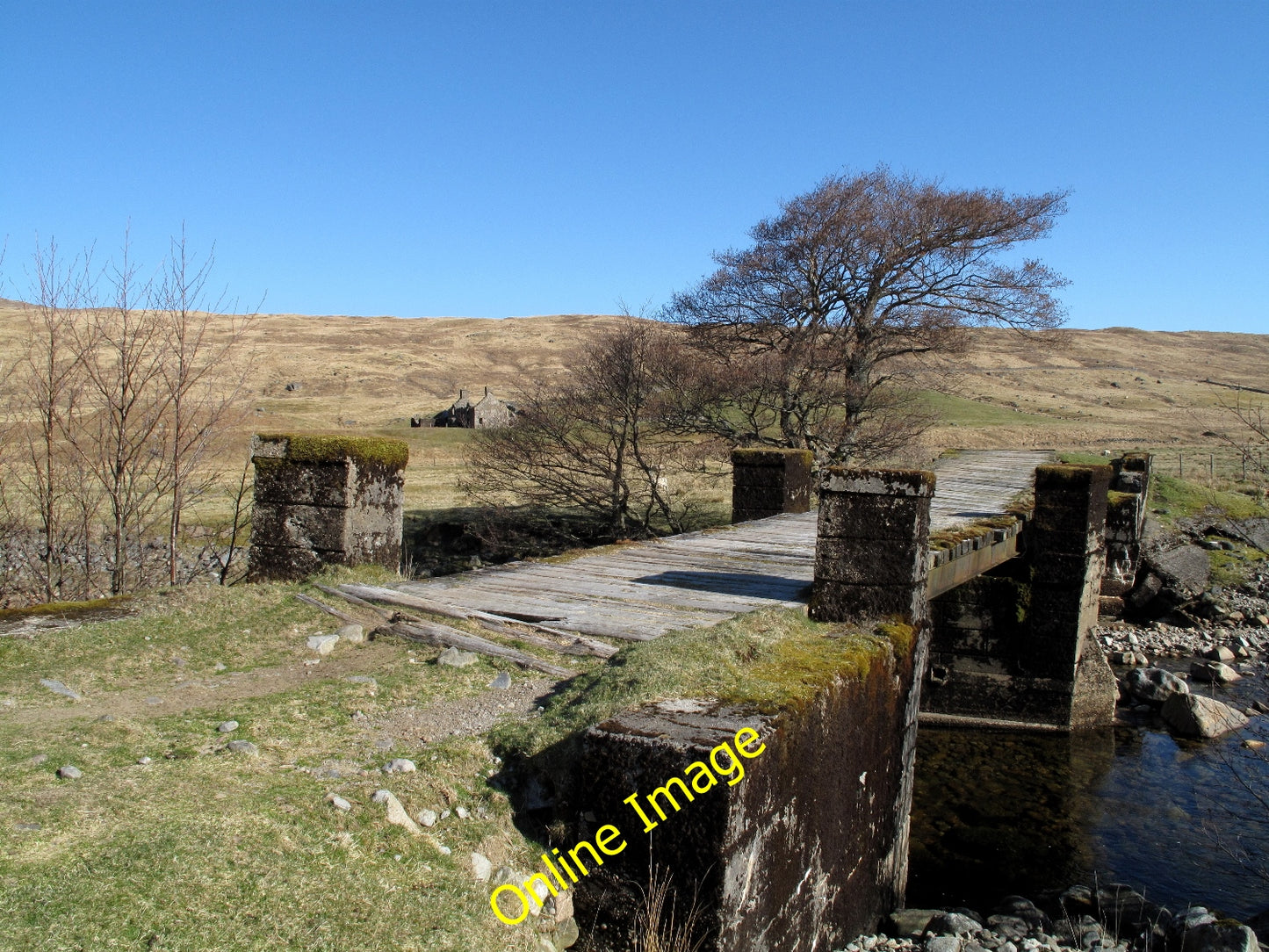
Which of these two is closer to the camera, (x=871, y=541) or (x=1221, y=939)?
(x=871, y=541)

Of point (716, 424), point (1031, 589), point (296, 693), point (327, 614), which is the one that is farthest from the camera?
point (716, 424)

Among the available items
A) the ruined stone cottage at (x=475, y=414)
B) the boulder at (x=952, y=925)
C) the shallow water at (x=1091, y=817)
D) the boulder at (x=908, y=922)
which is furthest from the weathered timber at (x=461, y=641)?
the ruined stone cottage at (x=475, y=414)

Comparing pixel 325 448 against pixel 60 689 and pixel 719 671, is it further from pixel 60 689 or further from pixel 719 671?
pixel 719 671

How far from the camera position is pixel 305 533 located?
7312mm

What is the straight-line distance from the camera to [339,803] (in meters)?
3.65

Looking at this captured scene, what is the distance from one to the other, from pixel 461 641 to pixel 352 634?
73 centimetres

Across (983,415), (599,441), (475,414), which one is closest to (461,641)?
(599,441)

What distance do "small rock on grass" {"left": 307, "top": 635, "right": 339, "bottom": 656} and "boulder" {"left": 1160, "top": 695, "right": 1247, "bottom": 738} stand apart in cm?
1115

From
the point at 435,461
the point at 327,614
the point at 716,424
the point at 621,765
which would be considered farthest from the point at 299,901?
the point at 435,461

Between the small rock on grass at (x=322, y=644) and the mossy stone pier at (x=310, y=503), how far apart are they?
151 centimetres

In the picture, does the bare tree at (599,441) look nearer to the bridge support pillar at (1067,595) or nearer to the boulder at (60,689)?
the bridge support pillar at (1067,595)

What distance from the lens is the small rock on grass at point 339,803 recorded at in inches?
143

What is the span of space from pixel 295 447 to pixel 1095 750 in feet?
33.7

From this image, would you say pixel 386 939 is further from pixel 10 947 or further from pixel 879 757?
pixel 879 757
